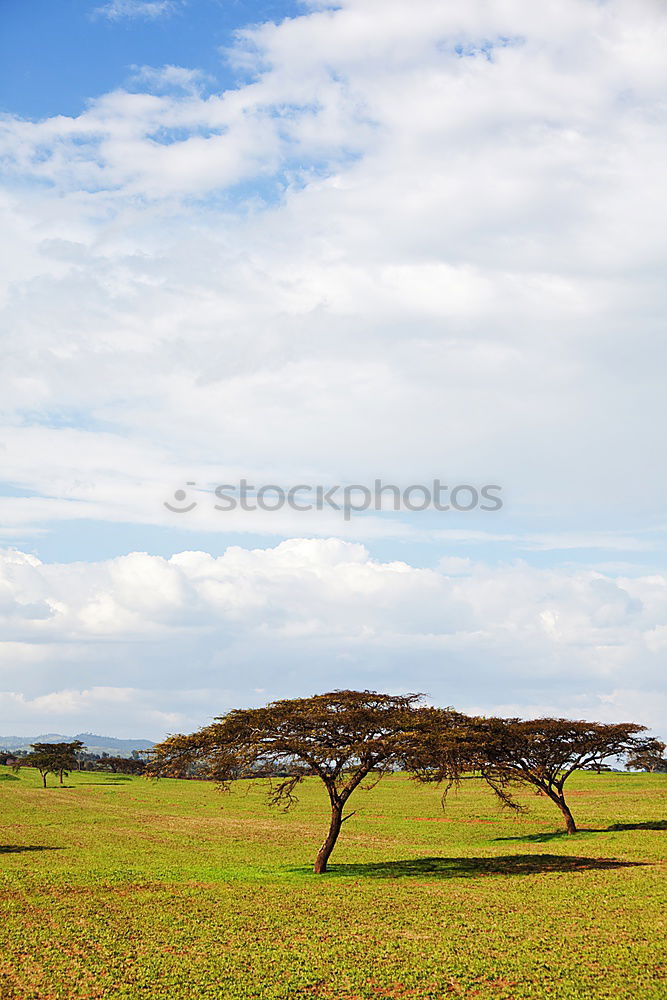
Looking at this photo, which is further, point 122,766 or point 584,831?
point 122,766

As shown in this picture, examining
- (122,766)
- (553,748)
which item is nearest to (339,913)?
(553,748)

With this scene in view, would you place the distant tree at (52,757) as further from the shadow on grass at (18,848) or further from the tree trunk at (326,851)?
the tree trunk at (326,851)

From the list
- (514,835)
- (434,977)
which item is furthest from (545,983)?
(514,835)

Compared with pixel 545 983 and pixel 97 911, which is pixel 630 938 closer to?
pixel 545 983

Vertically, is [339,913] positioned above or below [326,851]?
above

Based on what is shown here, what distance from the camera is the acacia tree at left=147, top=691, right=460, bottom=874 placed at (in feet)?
130

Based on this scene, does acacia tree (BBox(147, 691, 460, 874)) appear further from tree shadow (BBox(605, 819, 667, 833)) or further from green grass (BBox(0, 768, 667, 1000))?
tree shadow (BBox(605, 819, 667, 833))

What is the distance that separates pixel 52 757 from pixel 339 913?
4074 inches

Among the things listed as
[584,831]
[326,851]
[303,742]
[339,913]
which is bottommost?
[584,831]

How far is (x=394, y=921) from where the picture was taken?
28.3 meters

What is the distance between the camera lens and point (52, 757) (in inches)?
4710

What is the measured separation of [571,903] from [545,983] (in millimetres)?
10499

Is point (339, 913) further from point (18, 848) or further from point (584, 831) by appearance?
point (584, 831)

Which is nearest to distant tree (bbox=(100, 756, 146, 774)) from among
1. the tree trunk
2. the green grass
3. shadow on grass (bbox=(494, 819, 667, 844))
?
the green grass
